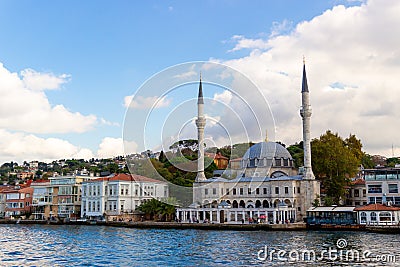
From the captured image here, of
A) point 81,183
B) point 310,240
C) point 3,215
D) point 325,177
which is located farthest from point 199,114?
point 3,215

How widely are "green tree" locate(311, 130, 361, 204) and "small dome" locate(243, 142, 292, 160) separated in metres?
4.11

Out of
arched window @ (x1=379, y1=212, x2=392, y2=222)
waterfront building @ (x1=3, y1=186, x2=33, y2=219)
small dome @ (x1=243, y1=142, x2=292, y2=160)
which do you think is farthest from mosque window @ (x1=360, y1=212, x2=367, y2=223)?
waterfront building @ (x1=3, y1=186, x2=33, y2=219)

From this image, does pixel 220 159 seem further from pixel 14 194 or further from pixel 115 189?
pixel 14 194

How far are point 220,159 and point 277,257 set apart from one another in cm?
3315

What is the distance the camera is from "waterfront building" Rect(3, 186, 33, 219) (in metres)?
62.9

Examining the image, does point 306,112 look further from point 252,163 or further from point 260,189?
point 252,163

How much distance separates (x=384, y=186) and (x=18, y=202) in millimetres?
46370

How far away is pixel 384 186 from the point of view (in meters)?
44.6

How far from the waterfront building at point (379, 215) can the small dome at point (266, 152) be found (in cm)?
1526

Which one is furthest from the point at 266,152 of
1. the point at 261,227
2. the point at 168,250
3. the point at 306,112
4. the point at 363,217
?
the point at 168,250

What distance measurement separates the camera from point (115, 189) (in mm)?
53562

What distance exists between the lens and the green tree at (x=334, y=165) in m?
48.4

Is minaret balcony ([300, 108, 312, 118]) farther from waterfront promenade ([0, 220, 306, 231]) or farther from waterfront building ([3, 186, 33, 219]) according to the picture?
waterfront building ([3, 186, 33, 219])

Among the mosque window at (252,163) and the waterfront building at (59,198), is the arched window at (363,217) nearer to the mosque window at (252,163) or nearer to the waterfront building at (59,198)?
the mosque window at (252,163)
